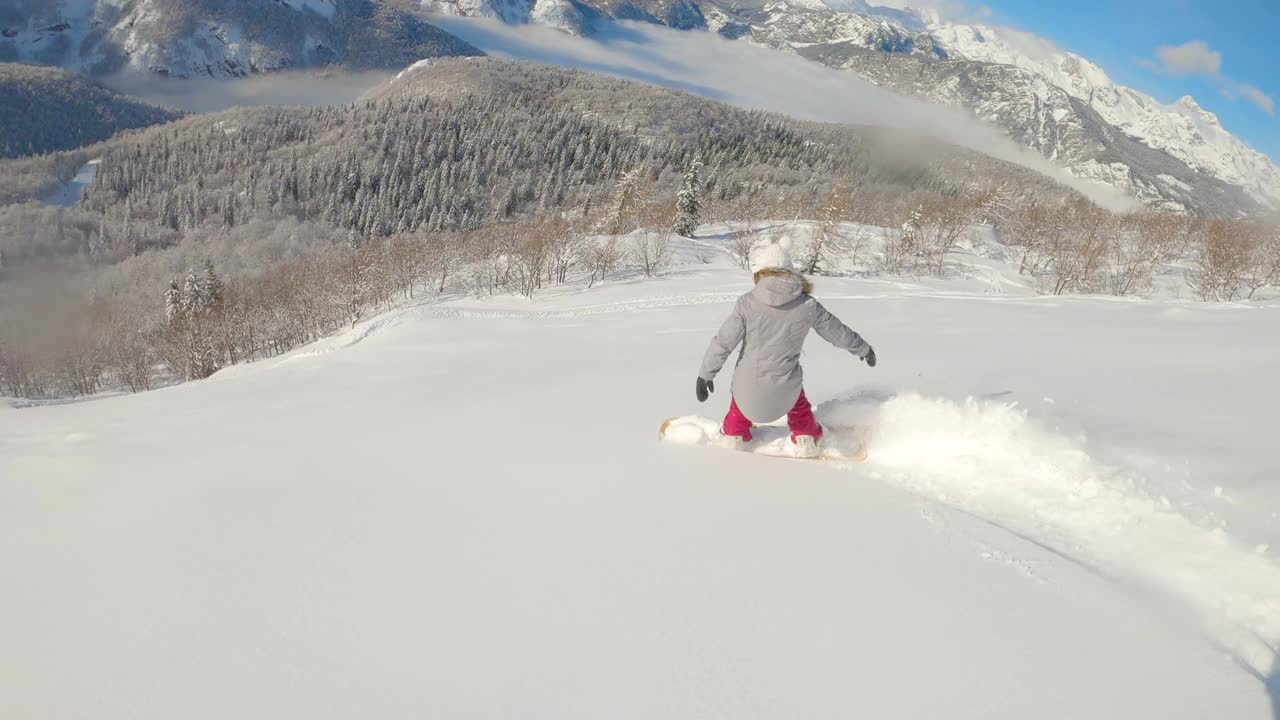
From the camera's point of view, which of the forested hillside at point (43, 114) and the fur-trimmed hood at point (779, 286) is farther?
the forested hillside at point (43, 114)

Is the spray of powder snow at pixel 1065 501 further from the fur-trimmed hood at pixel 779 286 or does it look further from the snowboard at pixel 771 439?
the fur-trimmed hood at pixel 779 286

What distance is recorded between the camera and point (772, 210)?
68.7 metres

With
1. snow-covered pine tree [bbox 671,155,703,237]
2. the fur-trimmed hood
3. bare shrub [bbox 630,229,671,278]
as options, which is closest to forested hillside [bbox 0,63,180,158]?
snow-covered pine tree [bbox 671,155,703,237]

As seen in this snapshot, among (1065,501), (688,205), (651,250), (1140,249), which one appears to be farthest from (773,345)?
(688,205)

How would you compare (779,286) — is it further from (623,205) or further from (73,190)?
(73,190)

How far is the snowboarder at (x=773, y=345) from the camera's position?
14.0ft

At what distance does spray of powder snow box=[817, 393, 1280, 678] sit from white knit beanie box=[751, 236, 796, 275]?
5.29ft

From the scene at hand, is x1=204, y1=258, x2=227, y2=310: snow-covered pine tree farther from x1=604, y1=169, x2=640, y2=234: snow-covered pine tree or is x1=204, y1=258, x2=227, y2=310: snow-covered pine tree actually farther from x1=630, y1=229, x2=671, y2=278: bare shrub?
x1=630, y1=229, x2=671, y2=278: bare shrub

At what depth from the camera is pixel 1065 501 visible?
3.60 meters

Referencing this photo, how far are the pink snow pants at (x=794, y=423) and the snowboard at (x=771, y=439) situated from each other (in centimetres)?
7

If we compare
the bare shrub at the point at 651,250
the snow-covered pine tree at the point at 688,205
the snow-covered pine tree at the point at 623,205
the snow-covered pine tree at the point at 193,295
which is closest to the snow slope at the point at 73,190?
the snow-covered pine tree at the point at 193,295

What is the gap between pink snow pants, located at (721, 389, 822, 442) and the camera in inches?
181

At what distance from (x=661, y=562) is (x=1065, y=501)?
108 inches

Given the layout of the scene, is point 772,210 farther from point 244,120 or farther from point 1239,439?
point 244,120
